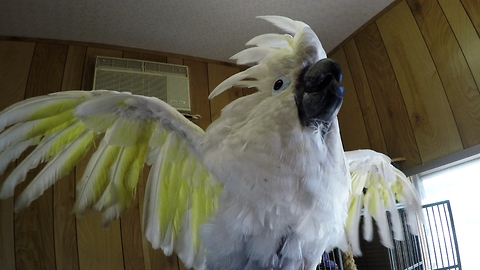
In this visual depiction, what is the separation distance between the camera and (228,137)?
0.62m

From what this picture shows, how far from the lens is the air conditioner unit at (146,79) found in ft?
5.13

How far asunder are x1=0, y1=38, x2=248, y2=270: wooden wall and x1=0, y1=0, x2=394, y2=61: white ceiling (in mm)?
82

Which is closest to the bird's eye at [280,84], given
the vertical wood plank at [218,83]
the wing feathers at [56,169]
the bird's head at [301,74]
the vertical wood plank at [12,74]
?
the bird's head at [301,74]

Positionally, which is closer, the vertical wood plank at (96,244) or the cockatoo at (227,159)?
the cockatoo at (227,159)

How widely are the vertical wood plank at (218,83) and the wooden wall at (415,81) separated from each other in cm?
66

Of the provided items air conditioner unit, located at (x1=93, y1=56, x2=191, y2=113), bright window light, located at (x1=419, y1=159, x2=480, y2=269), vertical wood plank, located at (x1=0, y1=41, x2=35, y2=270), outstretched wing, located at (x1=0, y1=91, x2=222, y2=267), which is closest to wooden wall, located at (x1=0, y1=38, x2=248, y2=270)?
vertical wood plank, located at (x1=0, y1=41, x2=35, y2=270)

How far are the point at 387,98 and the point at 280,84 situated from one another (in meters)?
1.31

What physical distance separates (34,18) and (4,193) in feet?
3.92

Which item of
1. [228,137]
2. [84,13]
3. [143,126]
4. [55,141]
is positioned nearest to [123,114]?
[143,126]

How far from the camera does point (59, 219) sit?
146cm

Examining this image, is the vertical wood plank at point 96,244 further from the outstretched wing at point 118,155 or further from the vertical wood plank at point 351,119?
the vertical wood plank at point 351,119

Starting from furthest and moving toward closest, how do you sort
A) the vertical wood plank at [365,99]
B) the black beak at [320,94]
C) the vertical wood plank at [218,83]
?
the vertical wood plank at [218,83] < the vertical wood plank at [365,99] < the black beak at [320,94]

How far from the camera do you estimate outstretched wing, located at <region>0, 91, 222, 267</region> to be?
0.67m

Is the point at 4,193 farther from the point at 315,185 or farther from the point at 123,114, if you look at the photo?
the point at 315,185
